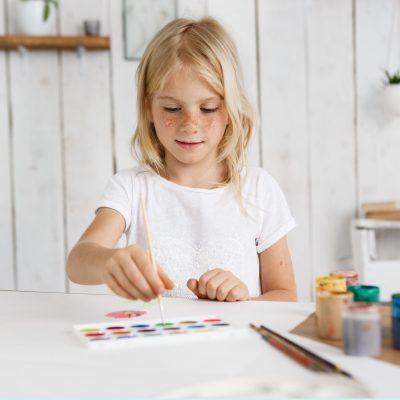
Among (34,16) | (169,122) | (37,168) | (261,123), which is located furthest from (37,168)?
(169,122)

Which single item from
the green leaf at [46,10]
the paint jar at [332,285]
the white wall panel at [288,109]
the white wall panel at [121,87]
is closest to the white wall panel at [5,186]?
the green leaf at [46,10]

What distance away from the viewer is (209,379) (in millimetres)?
743

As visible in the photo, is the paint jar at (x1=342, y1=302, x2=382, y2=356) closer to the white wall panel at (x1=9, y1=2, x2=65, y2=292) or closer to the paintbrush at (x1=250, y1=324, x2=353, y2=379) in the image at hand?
the paintbrush at (x1=250, y1=324, x2=353, y2=379)

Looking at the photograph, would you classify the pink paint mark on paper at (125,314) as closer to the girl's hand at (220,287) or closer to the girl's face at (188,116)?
the girl's hand at (220,287)

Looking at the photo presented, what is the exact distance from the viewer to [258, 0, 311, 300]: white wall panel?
101 inches

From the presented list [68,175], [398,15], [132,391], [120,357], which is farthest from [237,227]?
[398,15]

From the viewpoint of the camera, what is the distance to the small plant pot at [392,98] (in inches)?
99.5

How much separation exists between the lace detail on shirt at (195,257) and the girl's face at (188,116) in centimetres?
20

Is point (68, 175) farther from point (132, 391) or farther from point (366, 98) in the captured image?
point (132, 391)

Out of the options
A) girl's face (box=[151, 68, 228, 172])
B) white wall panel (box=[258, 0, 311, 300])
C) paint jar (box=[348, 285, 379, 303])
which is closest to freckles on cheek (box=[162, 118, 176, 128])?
girl's face (box=[151, 68, 228, 172])

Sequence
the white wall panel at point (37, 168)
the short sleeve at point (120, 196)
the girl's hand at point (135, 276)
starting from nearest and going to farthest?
1. the girl's hand at point (135, 276)
2. the short sleeve at point (120, 196)
3. the white wall panel at point (37, 168)

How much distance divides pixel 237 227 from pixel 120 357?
2.61ft

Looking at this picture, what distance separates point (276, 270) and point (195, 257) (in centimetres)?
19

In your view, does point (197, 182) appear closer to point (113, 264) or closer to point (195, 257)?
point (195, 257)
